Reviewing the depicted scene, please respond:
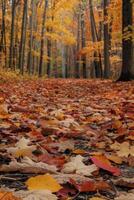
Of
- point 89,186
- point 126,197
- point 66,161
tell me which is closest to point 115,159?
point 66,161

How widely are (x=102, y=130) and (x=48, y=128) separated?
612mm

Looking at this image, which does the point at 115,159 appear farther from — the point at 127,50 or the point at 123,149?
the point at 127,50

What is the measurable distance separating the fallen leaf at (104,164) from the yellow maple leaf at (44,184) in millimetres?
532

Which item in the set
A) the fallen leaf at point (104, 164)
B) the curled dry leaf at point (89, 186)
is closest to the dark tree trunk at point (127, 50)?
the fallen leaf at point (104, 164)

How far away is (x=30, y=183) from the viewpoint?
1.92 metres

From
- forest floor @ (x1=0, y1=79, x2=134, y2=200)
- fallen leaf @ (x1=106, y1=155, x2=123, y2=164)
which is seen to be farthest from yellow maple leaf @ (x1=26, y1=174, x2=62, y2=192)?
fallen leaf @ (x1=106, y1=155, x2=123, y2=164)

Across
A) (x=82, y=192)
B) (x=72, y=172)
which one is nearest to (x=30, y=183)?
(x=82, y=192)

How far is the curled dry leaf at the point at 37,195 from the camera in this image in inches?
65.8

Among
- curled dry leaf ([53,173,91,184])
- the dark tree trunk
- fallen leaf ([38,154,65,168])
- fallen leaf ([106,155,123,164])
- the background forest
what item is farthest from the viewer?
the background forest

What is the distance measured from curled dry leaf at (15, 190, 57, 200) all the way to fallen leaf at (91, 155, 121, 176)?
705 mm

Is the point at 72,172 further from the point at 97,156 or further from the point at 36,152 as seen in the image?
the point at 36,152

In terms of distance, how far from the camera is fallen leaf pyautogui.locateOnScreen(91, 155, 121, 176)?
237cm

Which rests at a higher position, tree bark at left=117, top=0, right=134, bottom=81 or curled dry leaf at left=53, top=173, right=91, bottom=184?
tree bark at left=117, top=0, right=134, bottom=81

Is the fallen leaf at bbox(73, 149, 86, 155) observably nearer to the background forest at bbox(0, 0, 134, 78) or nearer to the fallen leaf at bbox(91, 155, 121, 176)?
the fallen leaf at bbox(91, 155, 121, 176)
